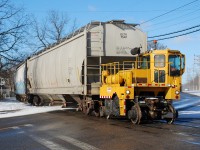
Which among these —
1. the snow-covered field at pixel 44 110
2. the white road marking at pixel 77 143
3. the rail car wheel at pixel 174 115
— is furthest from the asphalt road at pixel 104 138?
the snow-covered field at pixel 44 110

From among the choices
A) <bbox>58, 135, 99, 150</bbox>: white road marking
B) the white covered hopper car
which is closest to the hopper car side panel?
the white covered hopper car

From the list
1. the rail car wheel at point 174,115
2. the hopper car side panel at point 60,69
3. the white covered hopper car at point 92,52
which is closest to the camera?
the rail car wheel at point 174,115

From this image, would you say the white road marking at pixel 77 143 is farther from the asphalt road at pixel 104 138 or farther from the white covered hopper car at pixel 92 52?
the white covered hopper car at pixel 92 52

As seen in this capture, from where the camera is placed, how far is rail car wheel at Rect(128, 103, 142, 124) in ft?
46.3

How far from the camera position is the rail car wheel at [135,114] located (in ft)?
46.3

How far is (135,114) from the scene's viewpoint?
14.4 meters

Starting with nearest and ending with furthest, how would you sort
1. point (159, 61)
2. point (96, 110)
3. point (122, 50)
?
1. point (159, 61)
2. point (122, 50)
3. point (96, 110)

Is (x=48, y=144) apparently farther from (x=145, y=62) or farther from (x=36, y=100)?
(x=36, y=100)

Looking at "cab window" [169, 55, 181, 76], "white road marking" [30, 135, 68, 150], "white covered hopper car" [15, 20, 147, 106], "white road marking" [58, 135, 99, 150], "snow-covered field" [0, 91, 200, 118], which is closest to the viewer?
"white road marking" [58, 135, 99, 150]

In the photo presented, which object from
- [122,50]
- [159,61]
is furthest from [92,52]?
[159,61]

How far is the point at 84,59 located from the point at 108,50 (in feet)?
4.36

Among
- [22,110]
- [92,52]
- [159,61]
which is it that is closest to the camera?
[159,61]

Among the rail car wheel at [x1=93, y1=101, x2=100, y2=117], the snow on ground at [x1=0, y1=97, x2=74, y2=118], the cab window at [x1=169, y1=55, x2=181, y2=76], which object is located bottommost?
the snow on ground at [x1=0, y1=97, x2=74, y2=118]

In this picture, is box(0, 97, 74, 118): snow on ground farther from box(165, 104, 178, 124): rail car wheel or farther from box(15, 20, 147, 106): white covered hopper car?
box(165, 104, 178, 124): rail car wheel
